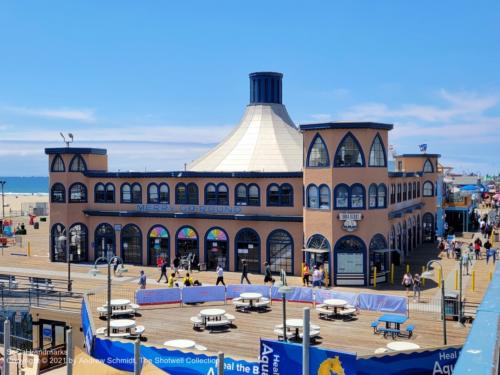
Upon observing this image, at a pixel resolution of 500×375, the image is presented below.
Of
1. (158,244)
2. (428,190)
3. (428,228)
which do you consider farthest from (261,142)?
(428,228)

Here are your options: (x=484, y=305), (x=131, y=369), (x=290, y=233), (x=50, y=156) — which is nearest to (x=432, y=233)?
(x=290, y=233)

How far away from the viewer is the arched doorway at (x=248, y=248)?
123 feet

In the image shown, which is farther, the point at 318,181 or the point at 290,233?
the point at 290,233

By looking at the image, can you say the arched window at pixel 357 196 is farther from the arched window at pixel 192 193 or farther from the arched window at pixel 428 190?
the arched window at pixel 428 190

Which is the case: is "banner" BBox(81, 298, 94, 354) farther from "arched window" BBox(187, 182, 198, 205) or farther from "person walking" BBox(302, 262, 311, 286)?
"arched window" BBox(187, 182, 198, 205)

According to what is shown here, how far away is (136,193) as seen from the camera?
137ft

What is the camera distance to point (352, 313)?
25562 mm

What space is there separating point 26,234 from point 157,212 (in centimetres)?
2786

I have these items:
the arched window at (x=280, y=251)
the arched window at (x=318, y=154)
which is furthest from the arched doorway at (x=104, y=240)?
the arched window at (x=318, y=154)

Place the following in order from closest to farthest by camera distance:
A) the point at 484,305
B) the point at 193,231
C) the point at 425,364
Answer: the point at 484,305, the point at 425,364, the point at 193,231

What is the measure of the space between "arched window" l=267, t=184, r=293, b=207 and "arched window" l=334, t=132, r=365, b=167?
4732 mm

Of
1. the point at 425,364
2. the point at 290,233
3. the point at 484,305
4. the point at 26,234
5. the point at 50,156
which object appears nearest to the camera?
the point at 484,305

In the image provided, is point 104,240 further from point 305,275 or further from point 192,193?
point 305,275

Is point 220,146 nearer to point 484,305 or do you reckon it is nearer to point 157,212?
point 157,212
